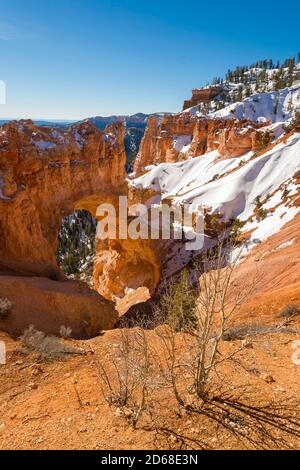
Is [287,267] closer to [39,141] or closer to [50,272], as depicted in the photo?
[50,272]

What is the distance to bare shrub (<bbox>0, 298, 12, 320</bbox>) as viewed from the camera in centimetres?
1392

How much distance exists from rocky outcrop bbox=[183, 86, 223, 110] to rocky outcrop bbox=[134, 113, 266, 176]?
124 feet

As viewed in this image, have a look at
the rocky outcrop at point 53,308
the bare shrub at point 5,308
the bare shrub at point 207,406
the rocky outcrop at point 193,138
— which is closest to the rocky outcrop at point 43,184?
the rocky outcrop at point 53,308

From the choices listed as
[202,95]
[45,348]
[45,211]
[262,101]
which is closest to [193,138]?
[262,101]

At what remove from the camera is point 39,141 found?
25422 mm

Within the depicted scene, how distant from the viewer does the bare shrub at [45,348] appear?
10.8 m

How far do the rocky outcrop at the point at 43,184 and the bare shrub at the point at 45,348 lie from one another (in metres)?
8.99

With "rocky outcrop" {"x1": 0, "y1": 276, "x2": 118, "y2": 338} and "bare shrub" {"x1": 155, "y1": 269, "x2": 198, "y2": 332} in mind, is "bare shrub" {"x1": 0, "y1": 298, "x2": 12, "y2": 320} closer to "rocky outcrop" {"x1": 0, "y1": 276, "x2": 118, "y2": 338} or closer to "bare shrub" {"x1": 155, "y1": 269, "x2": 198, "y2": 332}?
"rocky outcrop" {"x1": 0, "y1": 276, "x2": 118, "y2": 338}

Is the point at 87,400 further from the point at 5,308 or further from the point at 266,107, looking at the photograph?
the point at 266,107

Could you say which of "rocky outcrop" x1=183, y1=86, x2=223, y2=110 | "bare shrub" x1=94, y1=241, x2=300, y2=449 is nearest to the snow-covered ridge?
"rocky outcrop" x1=183, y1=86, x2=223, y2=110

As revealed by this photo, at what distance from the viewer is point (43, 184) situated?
993 inches

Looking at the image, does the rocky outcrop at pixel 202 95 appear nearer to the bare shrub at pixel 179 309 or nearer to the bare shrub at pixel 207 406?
the bare shrub at pixel 179 309

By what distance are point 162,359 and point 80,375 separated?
2866 millimetres
